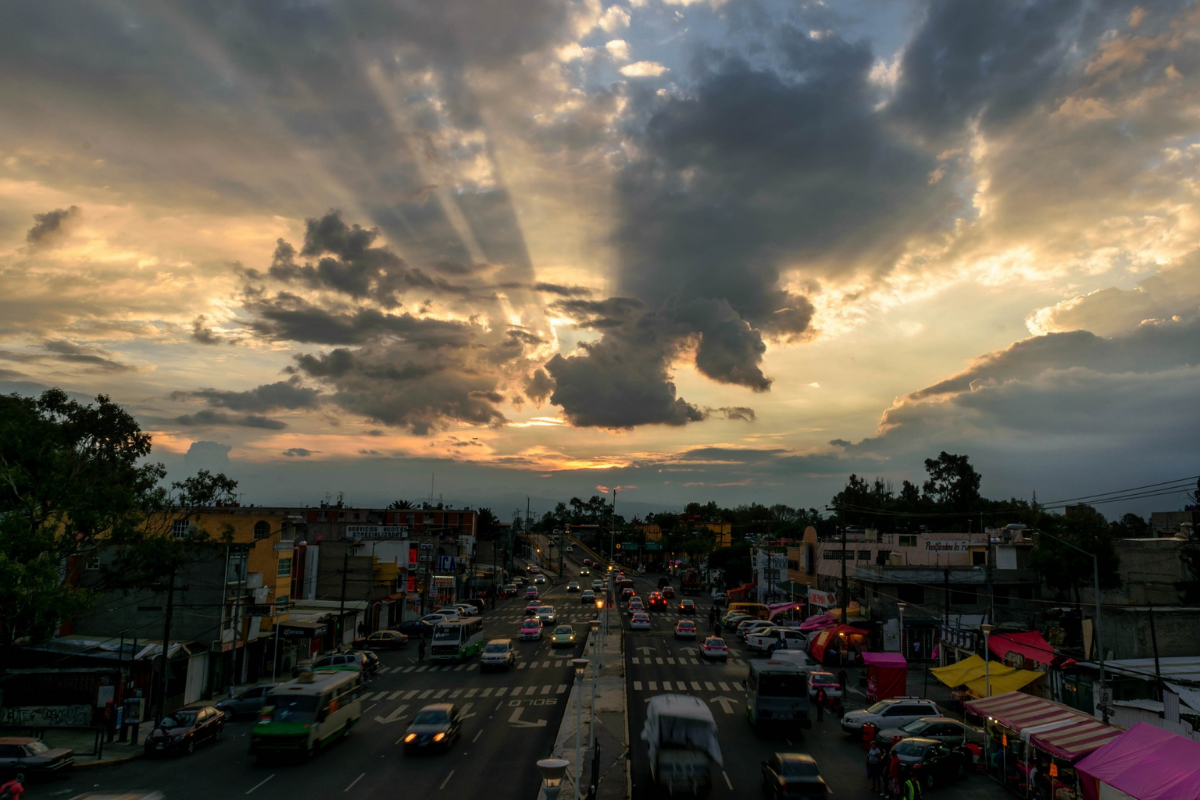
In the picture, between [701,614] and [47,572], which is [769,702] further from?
[701,614]

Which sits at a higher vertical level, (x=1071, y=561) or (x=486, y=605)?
(x=1071, y=561)

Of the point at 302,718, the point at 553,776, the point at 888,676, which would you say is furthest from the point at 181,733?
the point at 888,676

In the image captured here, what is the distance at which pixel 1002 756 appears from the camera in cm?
2702

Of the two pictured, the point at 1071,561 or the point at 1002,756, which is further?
the point at 1071,561

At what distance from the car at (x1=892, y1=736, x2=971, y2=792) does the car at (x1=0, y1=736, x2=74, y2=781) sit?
3004 centimetres

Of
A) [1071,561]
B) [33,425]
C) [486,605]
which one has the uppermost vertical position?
[33,425]

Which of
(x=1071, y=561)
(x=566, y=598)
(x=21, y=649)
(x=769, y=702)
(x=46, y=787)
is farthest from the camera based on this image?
(x=566, y=598)

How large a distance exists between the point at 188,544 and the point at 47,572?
948 cm

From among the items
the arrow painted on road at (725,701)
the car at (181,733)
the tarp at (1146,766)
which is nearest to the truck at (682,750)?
the tarp at (1146,766)

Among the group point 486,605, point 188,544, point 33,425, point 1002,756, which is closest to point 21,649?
point 188,544

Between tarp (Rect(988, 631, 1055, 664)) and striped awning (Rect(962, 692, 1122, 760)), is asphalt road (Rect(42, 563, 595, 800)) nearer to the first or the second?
striped awning (Rect(962, 692, 1122, 760))

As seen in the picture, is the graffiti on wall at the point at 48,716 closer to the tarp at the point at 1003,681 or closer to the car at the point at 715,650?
the car at the point at 715,650

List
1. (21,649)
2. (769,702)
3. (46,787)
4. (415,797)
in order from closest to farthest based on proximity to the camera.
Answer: (415,797) → (46,787) → (769,702) → (21,649)

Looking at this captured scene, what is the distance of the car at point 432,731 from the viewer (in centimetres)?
2739
